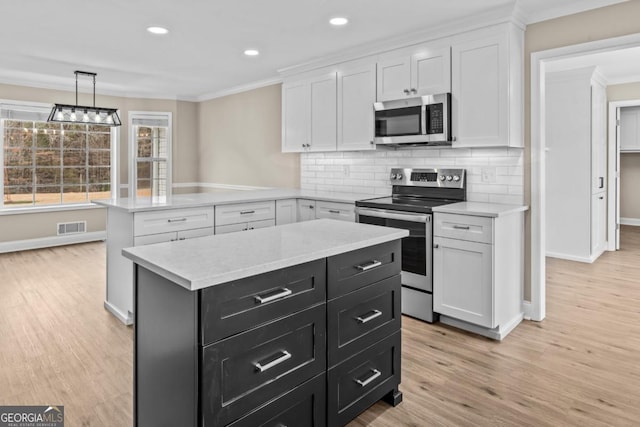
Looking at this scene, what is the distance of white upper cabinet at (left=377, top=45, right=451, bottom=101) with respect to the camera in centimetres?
359

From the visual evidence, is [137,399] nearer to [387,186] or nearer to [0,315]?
[0,315]

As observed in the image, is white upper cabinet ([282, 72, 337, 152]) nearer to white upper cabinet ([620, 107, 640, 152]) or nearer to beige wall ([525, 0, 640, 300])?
beige wall ([525, 0, 640, 300])

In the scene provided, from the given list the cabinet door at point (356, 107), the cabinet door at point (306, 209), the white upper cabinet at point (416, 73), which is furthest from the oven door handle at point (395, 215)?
the white upper cabinet at point (416, 73)

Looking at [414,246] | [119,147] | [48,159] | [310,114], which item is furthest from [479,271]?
[48,159]

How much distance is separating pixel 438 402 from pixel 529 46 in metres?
2.81

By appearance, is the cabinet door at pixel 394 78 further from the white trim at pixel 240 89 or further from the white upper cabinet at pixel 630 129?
the white upper cabinet at pixel 630 129

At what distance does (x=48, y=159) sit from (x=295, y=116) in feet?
13.7

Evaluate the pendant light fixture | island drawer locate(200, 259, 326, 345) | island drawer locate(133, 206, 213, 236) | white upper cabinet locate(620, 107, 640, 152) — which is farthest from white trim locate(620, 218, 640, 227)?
the pendant light fixture

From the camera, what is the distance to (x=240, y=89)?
6.45m

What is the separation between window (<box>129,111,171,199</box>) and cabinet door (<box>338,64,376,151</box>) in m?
3.99

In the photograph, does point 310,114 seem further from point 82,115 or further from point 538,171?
point 82,115

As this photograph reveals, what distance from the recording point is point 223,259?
5.35 feet

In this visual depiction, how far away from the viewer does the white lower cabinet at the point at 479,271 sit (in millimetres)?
3037

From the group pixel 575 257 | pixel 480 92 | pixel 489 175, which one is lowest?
pixel 575 257
